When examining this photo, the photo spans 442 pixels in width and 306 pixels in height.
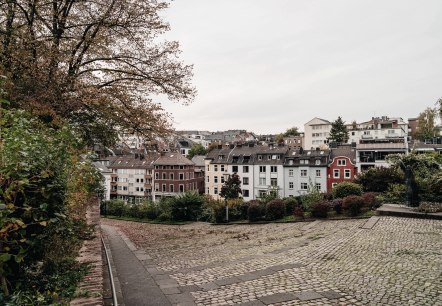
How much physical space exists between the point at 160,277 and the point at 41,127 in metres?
5.27

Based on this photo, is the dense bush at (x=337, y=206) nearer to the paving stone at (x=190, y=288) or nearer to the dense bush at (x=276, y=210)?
the dense bush at (x=276, y=210)

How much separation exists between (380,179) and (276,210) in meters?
10.3

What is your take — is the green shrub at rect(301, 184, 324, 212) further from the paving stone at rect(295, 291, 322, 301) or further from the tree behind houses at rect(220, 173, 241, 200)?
the tree behind houses at rect(220, 173, 241, 200)

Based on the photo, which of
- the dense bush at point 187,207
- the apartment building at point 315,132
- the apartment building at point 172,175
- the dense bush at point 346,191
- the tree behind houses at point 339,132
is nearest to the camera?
the dense bush at point 346,191

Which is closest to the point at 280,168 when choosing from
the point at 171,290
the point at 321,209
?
the point at 321,209

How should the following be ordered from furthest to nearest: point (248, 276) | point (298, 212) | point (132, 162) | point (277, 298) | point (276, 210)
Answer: point (132, 162), point (276, 210), point (298, 212), point (248, 276), point (277, 298)

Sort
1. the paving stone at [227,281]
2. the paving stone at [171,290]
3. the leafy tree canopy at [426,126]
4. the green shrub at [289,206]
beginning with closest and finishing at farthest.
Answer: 1. the paving stone at [171,290]
2. the paving stone at [227,281]
3. the green shrub at [289,206]
4. the leafy tree canopy at [426,126]

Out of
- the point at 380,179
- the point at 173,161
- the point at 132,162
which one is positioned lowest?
the point at 380,179

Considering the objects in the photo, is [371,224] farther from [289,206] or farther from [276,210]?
[289,206]

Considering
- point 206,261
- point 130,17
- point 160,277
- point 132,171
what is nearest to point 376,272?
point 206,261

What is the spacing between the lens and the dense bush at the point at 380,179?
83.4 feet

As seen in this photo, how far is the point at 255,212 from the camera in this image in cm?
2344

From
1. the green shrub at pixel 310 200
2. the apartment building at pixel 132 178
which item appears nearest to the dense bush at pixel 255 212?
the green shrub at pixel 310 200

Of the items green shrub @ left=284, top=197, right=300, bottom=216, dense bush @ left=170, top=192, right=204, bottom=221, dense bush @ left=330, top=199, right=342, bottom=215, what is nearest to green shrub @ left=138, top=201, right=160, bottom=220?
dense bush @ left=170, top=192, right=204, bottom=221
